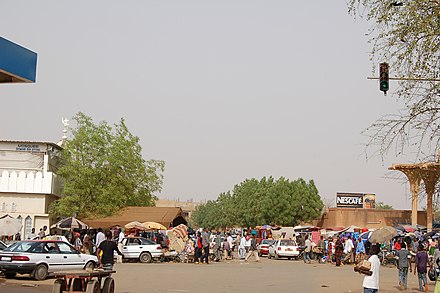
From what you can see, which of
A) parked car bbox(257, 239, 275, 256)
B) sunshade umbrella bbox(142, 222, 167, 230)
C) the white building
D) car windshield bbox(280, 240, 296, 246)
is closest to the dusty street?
sunshade umbrella bbox(142, 222, 167, 230)

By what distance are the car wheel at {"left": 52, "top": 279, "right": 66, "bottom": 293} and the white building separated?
3370cm

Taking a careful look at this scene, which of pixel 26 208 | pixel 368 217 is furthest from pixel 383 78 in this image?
pixel 368 217

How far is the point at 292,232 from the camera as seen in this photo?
55.7m

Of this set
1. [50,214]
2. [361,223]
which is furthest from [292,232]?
[50,214]

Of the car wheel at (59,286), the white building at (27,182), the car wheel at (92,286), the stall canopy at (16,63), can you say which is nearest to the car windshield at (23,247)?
the stall canopy at (16,63)

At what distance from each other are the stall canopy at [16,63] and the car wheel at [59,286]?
5293mm

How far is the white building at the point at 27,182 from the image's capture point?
4744cm

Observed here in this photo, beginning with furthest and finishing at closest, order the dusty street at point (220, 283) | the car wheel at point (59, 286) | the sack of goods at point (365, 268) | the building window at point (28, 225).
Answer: the building window at point (28, 225) < the dusty street at point (220, 283) < the car wheel at point (59, 286) < the sack of goods at point (365, 268)

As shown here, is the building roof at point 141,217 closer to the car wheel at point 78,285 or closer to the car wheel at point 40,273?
the car wheel at point 40,273

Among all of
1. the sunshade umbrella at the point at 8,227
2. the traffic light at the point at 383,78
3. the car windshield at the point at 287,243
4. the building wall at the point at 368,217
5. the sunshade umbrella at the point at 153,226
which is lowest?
the car windshield at the point at 287,243

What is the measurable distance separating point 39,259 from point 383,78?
13.7 m

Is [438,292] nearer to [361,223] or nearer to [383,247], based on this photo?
[383,247]

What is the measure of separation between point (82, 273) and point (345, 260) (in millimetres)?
26901

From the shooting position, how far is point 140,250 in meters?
34.9
